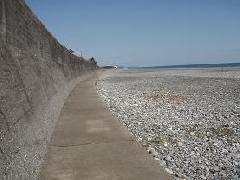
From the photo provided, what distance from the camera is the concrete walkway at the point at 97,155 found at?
4.37 meters

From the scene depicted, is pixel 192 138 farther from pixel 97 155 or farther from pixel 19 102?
pixel 19 102

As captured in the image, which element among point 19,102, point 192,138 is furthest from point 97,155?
point 192,138

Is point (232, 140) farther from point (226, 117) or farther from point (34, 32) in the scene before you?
point (34, 32)

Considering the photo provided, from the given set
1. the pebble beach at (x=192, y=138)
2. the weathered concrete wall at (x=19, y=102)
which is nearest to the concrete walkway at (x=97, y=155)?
the weathered concrete wall at (x=19, y=102)

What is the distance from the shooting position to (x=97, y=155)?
16.8 ft

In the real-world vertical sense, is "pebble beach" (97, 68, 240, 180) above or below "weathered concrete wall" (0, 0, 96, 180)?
below

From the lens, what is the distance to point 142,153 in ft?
16.9

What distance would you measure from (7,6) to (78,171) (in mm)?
2226

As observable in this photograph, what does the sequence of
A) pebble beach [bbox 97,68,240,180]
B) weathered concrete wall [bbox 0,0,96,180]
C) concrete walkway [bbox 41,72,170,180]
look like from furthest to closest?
pebble beach [bbox 97,68,240,180] < concrete walkway [bbox 41,72,170,180] < weathered concrete wall [bbox 0,0,96,180]

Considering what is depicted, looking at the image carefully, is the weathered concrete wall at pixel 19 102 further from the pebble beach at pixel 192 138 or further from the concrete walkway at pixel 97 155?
the pebble beach at pixel 192 138

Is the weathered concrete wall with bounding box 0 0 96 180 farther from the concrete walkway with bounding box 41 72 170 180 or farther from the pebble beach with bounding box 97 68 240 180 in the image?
the pebble beach with bounding box 97 68 240 180

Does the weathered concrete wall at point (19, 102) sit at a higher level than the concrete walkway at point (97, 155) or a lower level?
higher

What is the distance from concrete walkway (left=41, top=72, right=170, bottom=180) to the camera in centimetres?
437

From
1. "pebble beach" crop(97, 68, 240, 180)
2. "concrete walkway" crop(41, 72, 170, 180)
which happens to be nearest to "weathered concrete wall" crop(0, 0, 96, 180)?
"concrete walkway" crop(41, 72, 170, 180)
